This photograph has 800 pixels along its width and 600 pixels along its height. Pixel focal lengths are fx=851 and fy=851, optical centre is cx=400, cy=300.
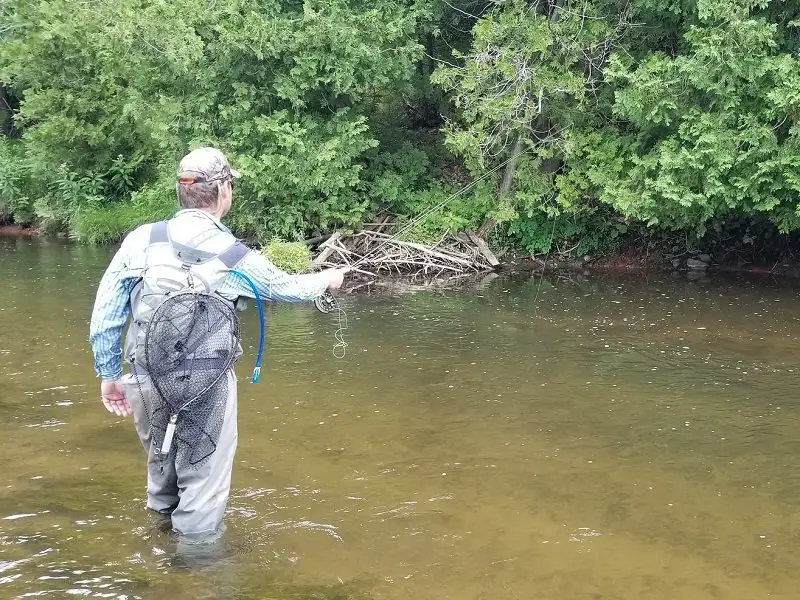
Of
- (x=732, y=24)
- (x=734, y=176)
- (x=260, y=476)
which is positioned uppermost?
(x=732, y=24)

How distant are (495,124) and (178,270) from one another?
422 inches

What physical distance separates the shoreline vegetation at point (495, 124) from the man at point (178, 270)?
9.05m

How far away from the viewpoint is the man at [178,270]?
4.00 metres

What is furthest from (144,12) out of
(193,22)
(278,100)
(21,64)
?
(21,64)

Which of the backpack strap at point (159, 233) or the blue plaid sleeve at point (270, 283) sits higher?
the backpack strap at point (159, 233)

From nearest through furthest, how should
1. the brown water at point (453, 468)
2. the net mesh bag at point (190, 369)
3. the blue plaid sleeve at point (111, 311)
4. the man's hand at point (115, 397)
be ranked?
the net mesh bag at point (190, 369) → the blue plaid sleeve at point (111, 311) → the man's hand at point (115, 397) → the brown water at point (453, 468)

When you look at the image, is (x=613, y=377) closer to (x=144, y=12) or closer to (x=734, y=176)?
(x=734, y=176)

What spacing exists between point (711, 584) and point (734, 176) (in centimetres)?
865

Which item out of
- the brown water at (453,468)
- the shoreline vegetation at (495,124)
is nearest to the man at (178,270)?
the brown water at (453,468)

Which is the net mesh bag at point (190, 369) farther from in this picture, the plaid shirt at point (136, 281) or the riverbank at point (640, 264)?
the riverbank at point (640, 264)

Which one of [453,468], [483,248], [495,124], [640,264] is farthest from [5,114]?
[453,468]

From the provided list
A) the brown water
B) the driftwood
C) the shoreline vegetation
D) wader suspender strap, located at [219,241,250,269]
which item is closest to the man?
wader suspender strap, located at [219,241,250,269]

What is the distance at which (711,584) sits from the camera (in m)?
4.33

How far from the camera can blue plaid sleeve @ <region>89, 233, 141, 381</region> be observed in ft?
13.3
